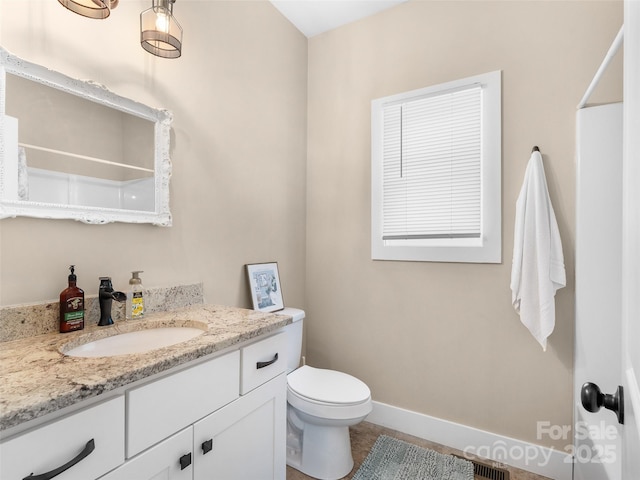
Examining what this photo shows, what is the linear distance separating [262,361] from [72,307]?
69 centimetres

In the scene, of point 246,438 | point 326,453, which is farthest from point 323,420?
point 246,438

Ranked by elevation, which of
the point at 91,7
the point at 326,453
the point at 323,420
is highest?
the point at 91,7

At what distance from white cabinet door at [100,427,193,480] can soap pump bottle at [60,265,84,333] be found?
562 millimetres

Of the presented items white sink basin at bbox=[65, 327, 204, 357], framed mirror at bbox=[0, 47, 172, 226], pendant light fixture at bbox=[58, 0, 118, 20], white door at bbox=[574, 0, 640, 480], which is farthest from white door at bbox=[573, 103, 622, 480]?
pendant light fixture at bbox=[58, 0, 118, 20]

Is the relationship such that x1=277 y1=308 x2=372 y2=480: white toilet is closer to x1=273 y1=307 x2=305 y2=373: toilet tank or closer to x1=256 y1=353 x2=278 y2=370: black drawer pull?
x1=273 y1=307 x2=305 y2=373: toilet tank

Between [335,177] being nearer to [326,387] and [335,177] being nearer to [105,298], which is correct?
[326,387]

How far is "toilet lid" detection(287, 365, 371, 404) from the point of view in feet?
5.55

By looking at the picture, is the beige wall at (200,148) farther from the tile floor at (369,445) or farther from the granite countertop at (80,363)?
the tile floor at (369,445)

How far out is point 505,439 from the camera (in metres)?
1.85

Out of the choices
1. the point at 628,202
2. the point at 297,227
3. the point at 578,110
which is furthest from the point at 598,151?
the point at 297,227

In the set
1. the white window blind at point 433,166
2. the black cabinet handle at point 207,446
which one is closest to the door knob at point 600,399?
the black cabinet handle at point 207,446

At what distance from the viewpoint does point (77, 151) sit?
4.01 ft

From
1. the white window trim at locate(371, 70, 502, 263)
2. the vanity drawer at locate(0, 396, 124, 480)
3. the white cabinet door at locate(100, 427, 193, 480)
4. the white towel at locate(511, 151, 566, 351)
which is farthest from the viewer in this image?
the white window trim at locate(371, 70, 502, 263)

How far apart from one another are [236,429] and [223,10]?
2061 mm
